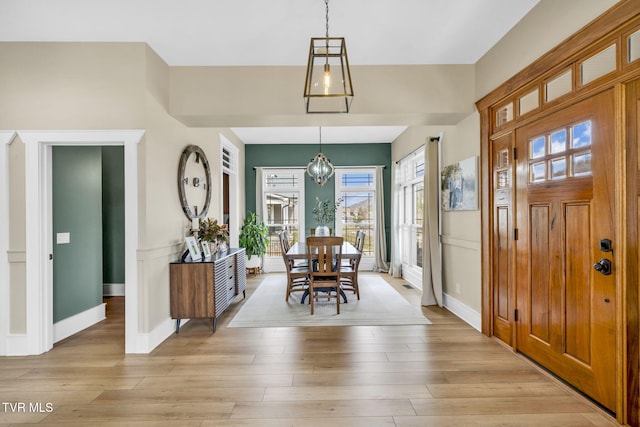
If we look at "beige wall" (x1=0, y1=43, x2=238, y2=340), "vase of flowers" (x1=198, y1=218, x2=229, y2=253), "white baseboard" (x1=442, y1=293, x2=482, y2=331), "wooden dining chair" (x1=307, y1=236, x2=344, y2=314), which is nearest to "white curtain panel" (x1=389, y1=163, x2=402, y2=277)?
"white baseboard" (x1=442, y1=293, x2=482, y2=331)

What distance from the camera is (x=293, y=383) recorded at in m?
2.42

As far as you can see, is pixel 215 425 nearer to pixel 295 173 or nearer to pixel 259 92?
pixel 259 92

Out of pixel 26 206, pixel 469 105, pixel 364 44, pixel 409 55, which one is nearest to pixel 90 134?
pixel 26 206

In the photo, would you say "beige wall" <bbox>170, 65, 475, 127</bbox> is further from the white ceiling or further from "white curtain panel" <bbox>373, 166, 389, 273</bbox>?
"white curtain panel" <bbox>373, 166, 389, 273</bbox>

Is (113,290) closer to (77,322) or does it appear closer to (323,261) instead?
(77,322)

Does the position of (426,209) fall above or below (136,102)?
below

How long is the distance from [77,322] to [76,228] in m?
1.05

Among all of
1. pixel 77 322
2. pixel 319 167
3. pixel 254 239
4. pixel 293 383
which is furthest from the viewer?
pixel 254 239

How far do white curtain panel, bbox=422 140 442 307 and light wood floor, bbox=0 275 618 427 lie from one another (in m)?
0.98

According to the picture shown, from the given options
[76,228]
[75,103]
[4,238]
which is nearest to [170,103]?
[75,103]

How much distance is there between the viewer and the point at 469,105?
348cm

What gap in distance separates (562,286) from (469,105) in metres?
2.06

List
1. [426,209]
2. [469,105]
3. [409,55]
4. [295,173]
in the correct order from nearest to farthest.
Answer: [409,55]
[469,105]
[426,209]
[295,173]

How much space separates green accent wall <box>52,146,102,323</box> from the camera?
133 inches
